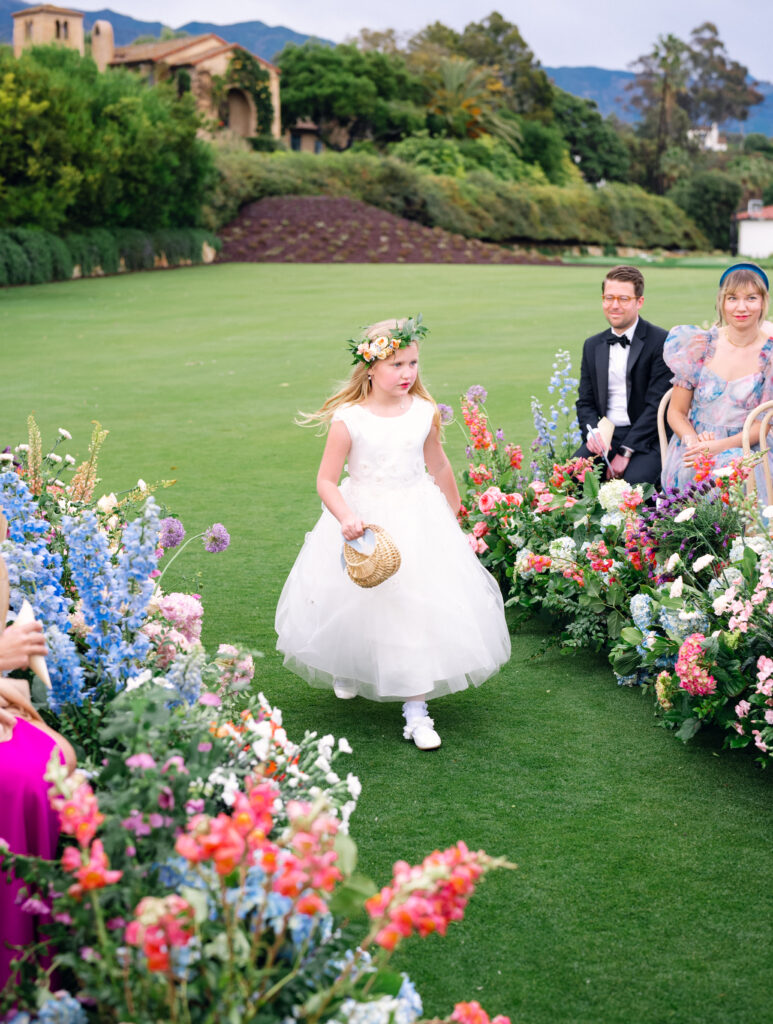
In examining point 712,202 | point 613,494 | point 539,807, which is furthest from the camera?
point 712,202

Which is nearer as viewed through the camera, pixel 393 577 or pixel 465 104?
pixel 393 577

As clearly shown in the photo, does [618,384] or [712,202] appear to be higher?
[712,202]


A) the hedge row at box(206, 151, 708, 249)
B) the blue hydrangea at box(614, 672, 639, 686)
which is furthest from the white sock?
the hedge row at box(206, 151, 708, 249)

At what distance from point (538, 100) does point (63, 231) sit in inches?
2427

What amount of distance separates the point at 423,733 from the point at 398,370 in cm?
152

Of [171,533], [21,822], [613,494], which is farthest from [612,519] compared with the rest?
[21,822]

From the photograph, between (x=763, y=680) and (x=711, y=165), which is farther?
(x=711, y=165)

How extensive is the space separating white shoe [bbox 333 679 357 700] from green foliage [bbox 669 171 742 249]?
7269 centimetres

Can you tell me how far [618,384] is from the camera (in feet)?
21.6

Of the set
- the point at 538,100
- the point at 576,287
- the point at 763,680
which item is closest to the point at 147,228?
the point at 576,287

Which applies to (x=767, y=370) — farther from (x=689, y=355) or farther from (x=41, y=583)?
(x=41, y=583)

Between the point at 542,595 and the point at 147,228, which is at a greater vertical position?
the point at 147,228

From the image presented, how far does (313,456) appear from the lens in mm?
10922

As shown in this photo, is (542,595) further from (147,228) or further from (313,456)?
(147,228)
